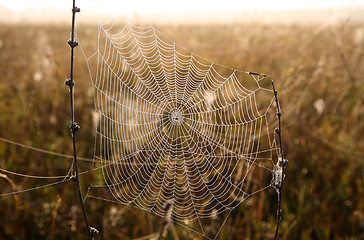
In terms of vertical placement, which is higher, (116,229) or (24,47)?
(24,47)

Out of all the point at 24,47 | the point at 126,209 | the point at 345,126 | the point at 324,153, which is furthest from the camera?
the point at 24,47

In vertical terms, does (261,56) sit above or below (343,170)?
above

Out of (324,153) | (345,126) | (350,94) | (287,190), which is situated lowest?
(287,190)

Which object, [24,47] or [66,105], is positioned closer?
[66,105]

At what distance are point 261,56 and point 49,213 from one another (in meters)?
6.74

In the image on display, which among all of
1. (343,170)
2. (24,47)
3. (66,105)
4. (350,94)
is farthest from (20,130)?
(24,47)

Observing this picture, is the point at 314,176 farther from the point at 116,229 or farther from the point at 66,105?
the point at 66,105

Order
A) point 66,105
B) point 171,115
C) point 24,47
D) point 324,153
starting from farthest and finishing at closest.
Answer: point 24,47 < point 66,105 < point 324,153 < point 171,115

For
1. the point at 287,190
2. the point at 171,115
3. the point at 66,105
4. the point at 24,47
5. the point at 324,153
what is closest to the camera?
the point at 287,190

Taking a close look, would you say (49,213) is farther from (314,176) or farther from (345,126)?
(345,126)

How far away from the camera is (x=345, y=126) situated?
4.98 m

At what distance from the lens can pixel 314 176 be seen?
4.15 metres

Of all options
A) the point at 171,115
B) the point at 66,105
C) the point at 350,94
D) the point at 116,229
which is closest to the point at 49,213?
the point at 116,229

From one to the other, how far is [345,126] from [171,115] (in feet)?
8.81
